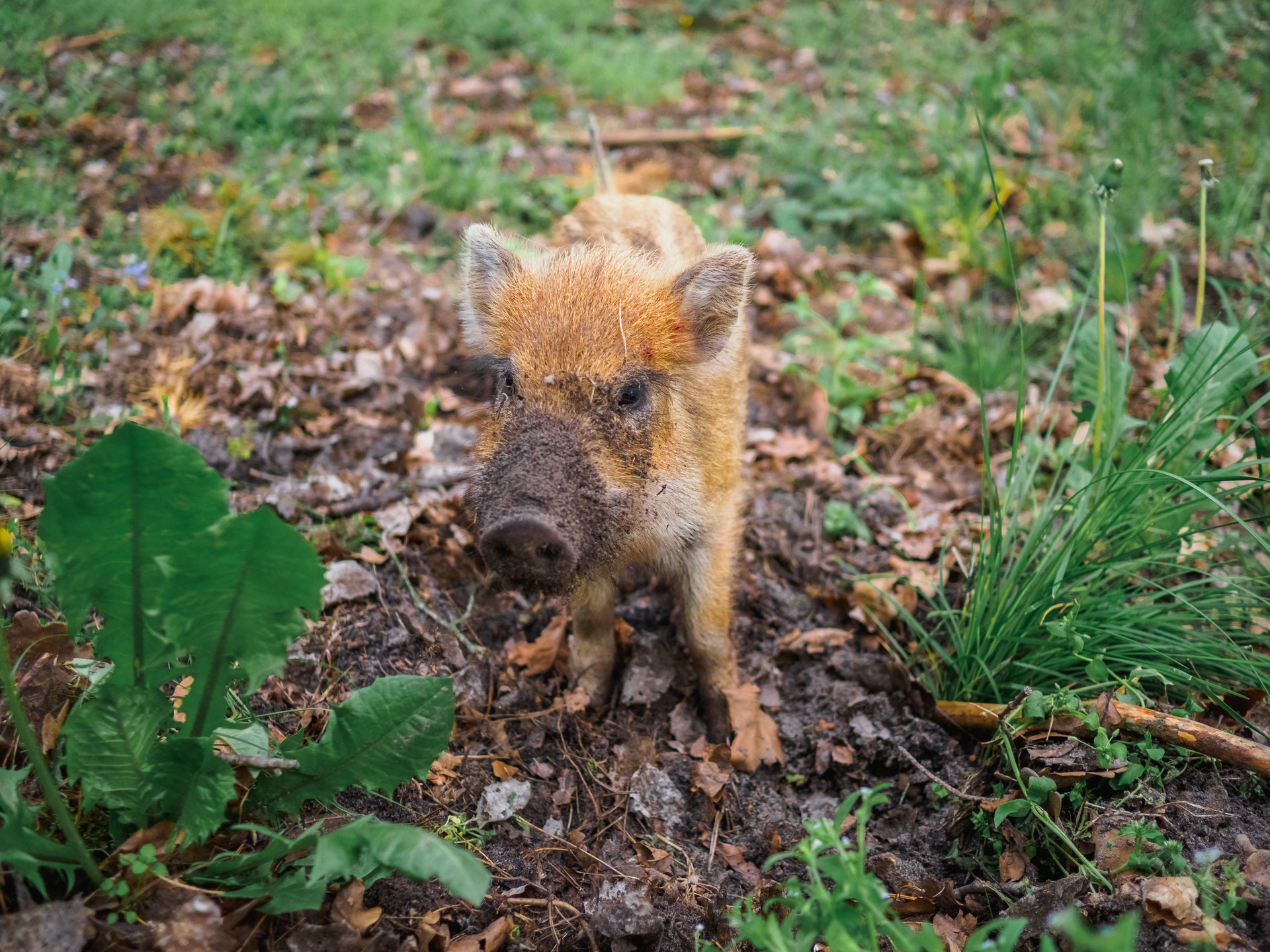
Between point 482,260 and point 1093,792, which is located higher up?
point 482,260

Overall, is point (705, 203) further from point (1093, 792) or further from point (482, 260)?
point (1093, 792)

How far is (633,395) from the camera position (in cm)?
317

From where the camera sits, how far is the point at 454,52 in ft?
27.8

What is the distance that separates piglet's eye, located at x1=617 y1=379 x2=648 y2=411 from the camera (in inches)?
123

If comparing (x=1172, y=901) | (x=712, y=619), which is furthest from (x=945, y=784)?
(x=712, y=619)

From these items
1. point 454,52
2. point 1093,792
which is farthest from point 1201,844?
point 454,52

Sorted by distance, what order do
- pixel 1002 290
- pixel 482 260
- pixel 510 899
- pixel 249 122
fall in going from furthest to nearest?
pixel 249 122, pixel 1002 290, pixel 482 260, pixel 510 899

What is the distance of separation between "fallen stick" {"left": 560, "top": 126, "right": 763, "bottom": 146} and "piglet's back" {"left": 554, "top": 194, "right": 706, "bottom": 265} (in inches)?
124

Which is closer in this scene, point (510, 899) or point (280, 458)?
point (510, 899)

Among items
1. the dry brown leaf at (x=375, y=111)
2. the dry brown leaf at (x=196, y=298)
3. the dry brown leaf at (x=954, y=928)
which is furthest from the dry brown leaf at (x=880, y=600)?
the dry brown leaf at (x=375, y=111)

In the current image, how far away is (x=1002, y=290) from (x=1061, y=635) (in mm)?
3857

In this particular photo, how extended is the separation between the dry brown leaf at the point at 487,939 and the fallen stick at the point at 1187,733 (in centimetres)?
171

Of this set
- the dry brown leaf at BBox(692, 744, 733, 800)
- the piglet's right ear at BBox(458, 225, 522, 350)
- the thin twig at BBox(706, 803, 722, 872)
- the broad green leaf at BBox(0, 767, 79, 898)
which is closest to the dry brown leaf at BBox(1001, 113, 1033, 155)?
the piglet's right ear at BBox(458, 225, 522, 350)

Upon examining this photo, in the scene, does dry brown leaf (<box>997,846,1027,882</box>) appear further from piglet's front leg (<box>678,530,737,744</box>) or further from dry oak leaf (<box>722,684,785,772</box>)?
piglet's front leg (<box>678,530,737,744</box>)
